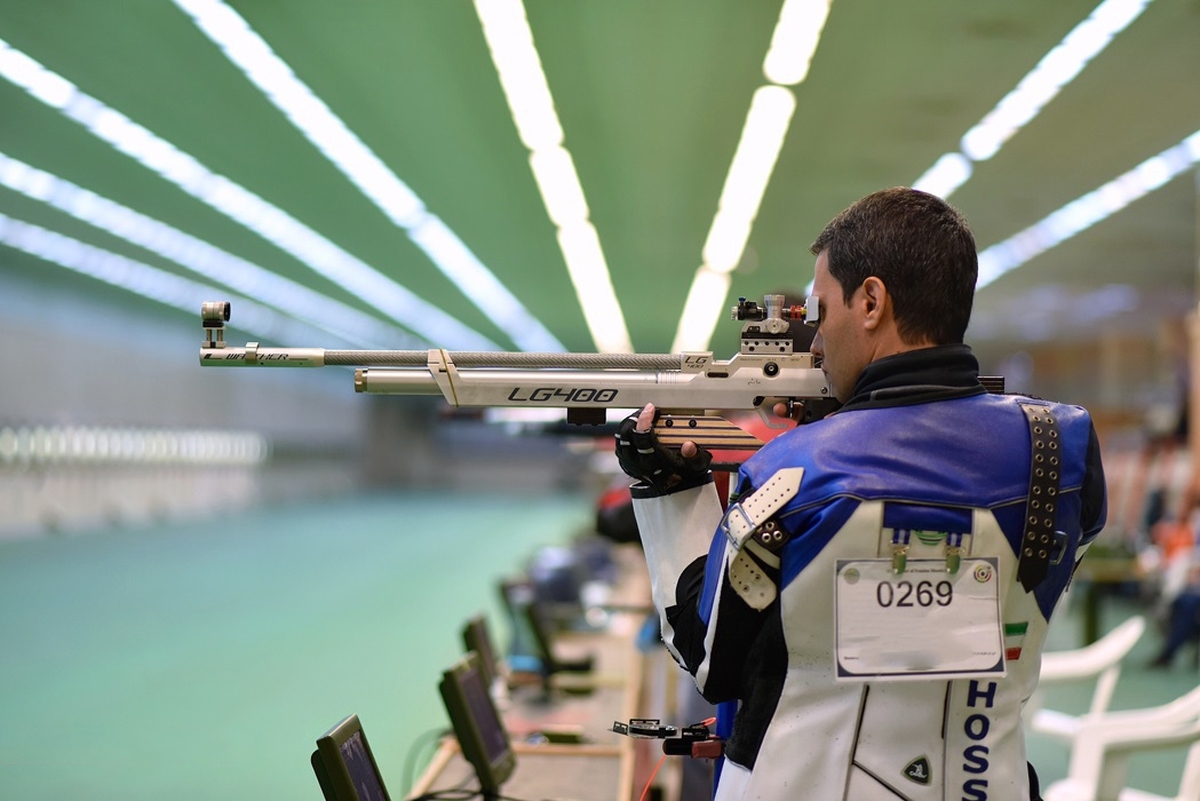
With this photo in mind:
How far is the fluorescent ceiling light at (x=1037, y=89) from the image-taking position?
5051mm

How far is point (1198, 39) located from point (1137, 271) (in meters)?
8.63

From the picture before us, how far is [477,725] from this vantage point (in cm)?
279

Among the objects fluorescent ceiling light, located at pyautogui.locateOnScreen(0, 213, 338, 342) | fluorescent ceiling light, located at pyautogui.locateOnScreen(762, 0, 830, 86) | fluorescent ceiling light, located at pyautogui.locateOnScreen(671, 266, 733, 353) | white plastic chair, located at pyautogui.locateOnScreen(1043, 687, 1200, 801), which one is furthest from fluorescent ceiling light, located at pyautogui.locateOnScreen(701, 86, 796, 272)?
fluorescent ceiling light, located at pyautogui.locateOnScreen(0, 213, 338, 342)

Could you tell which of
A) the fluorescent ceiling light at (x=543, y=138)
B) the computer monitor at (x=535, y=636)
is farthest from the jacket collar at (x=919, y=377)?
the computer monitor at (x=535, y=636)

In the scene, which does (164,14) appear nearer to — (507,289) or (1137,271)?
(507,289)

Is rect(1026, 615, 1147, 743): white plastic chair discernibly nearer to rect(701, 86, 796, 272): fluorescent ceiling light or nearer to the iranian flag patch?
the iranian flag patch

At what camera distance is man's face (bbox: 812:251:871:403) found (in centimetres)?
161

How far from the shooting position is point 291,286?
585 inches

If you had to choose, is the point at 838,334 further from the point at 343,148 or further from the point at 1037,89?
the point at 343,148

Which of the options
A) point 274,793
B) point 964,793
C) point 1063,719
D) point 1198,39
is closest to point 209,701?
point 274,793

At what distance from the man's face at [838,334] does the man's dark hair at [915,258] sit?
25 mm

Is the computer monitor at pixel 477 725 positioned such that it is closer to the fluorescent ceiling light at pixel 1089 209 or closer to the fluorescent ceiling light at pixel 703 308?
the fluorescent ceiling light at pixel 1089 209

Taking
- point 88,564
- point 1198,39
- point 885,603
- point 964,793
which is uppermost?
point 1198,39

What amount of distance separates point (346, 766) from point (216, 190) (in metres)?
8.38
